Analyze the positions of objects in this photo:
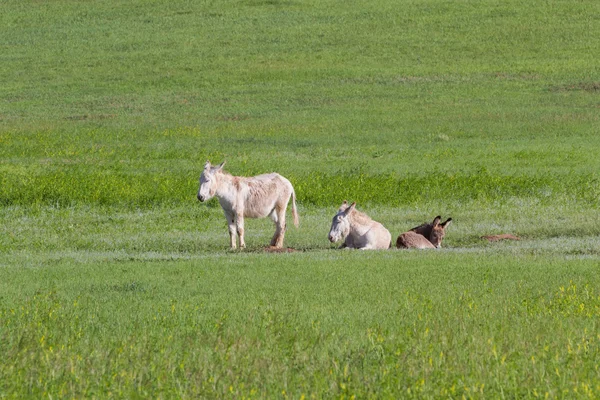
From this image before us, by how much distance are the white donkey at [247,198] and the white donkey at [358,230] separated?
5.04 feet

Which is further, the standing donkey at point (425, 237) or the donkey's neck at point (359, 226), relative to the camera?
the standing donkey at point (425, 237)

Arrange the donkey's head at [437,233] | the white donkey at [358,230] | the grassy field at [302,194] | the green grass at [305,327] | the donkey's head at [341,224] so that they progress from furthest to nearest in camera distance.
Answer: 1. the donkey's head at [437,233]
2. the white donkey at [358,230]
3. the donkey's head at [341,224]
4. the grassy field at [302,194]
5. the green grass at [305,327]

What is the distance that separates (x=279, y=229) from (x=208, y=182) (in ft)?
6.21

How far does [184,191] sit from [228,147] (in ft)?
40.0

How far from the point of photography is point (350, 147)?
41.8 m

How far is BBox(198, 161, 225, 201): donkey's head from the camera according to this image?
2109cm

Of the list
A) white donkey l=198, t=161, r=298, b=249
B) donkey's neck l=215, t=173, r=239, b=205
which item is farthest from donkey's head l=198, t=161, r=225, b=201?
donkey's neck l=215, t=173, r=239, b=205

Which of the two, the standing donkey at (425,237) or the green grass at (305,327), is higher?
the green grass at (305,327)

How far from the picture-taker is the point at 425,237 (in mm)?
22203

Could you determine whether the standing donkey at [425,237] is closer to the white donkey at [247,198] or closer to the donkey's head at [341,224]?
the donkey's head at [341,224]

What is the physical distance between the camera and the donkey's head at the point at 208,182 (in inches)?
830

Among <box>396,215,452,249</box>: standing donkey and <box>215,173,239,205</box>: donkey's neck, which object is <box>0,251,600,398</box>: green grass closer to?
<box>396,215,452,249</box>: standing donkey

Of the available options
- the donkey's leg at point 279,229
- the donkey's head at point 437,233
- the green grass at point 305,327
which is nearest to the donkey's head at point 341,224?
the donkey's leg at point 279,229

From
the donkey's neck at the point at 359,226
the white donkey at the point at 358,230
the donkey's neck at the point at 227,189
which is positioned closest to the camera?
the white donkey at the point at 358,230
